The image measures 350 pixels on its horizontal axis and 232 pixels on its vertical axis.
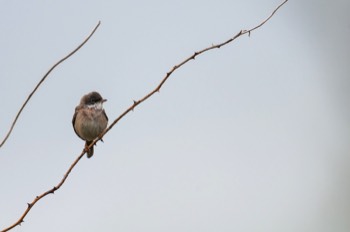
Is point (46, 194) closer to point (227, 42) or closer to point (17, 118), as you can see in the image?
point (17, 118)

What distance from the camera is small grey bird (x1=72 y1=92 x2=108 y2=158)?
27.9 ft

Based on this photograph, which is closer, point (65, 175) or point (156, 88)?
point (65, 175)

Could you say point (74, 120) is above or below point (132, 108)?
above

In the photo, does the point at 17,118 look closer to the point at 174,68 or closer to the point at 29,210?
the point at 29,210

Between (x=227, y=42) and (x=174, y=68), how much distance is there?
306mm

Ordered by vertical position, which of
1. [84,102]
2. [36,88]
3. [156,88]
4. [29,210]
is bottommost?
[29,210]

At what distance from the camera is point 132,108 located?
3.17 meters

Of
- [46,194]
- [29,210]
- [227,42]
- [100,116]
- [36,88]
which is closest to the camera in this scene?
[36,88]

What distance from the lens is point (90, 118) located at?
8.53 m

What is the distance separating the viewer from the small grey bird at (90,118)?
8.52 meters

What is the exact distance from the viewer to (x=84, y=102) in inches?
348

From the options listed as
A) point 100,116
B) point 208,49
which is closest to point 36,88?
point 208,49

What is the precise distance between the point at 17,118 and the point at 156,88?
34.7 inches

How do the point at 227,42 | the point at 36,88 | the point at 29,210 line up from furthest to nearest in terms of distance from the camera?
the point at 227,42, the point at 29,210, the point at 36,88
